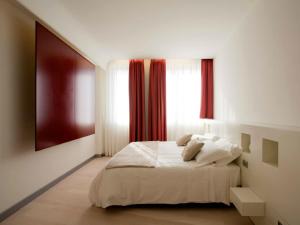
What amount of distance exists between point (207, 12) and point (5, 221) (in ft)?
11.3

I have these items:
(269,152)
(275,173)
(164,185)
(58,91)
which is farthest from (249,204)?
(58,91)

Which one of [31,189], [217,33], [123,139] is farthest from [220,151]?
[123,139]

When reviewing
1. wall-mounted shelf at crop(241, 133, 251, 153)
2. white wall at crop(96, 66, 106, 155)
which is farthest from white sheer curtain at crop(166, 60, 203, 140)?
wall-mounted shelf at crop(241, 133, 251, 153)

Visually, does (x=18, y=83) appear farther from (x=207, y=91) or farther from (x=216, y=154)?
(x=207, y=91)

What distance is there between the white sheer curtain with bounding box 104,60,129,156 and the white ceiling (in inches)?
31.9

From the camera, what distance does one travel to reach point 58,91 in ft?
8.09

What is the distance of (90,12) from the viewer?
2.44 metres

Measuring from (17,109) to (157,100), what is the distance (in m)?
2.99

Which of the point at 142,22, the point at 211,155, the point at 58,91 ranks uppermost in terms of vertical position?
the point at 142,22

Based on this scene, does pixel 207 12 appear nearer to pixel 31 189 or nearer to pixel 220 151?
pixel 220 151

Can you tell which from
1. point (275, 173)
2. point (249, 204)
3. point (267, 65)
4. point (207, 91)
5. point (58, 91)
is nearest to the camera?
point (275, 173)

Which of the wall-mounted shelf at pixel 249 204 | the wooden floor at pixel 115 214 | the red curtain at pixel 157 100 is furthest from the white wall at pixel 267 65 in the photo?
the red curtain at pixel 157 100

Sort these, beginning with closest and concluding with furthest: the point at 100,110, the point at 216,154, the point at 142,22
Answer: the point at 216,154 → the point at 142,22 → the point at 100,110

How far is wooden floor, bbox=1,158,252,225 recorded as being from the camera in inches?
72.3
